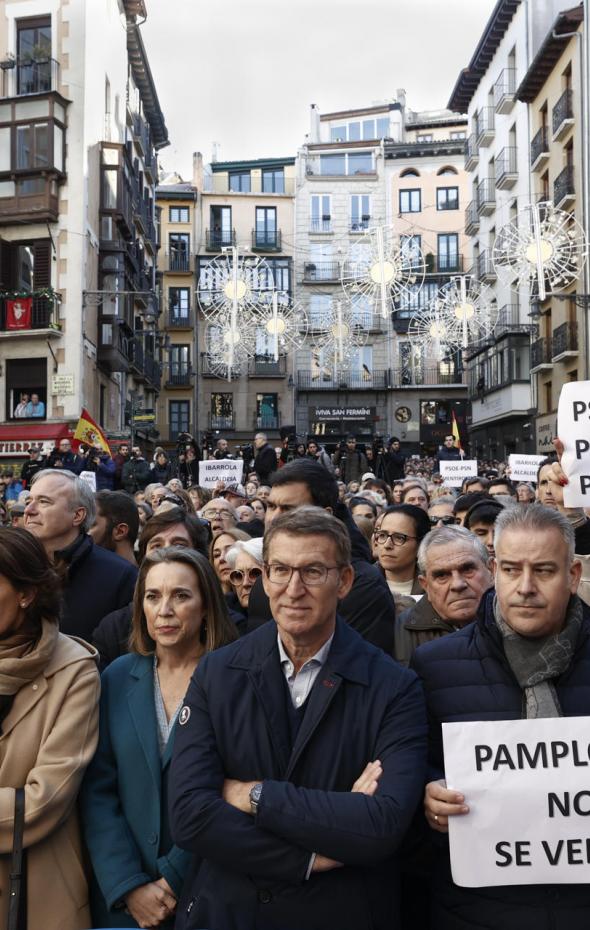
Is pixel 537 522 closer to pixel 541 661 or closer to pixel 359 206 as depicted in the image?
pixel 541 661

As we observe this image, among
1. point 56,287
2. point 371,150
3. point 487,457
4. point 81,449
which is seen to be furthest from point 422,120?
point 81,449

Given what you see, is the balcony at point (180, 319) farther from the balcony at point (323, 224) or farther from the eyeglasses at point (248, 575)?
the eyeglasses at point (248, 575)

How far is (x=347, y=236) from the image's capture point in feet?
159

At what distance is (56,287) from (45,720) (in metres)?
26.7

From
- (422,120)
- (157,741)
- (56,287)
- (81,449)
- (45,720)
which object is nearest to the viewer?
(45,720)

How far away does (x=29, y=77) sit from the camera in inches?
1129

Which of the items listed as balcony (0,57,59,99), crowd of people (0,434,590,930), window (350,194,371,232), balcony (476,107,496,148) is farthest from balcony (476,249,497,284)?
crowd of people (0,434,590,930)

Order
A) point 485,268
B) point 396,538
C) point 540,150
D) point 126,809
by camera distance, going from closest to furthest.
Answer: point 126,809, point 396,538, point 540,150, point 485,268

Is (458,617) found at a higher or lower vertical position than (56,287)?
lower

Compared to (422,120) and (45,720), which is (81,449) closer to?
(45,720)

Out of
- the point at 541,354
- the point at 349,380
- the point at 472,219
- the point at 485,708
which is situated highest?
the point at 472,219

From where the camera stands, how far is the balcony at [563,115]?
28.8 meters

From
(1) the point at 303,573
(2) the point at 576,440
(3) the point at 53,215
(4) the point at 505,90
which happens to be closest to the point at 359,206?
(4) the point at 505,90

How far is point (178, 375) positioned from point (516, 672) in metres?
47.1
